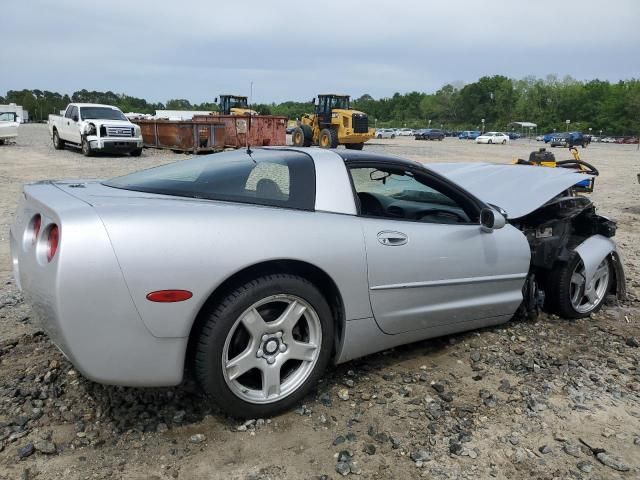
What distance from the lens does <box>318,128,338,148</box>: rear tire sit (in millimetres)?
25547

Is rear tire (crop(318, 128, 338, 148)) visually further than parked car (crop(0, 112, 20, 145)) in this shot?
Yes

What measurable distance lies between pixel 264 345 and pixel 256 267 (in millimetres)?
396

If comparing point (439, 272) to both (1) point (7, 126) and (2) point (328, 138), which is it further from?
(1) point (7, 126)

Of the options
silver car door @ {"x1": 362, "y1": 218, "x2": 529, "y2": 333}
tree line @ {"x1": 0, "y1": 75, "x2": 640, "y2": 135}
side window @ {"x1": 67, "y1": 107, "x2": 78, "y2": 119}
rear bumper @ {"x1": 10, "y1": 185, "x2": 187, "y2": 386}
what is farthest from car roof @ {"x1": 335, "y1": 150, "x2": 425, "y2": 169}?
tree line @ {"x1": 0, "y1": 75, "x2": 640, "y2": 135}

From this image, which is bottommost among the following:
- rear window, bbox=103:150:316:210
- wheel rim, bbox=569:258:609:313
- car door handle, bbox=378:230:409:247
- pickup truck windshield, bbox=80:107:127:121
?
wheel rim, bbox=569:258:609:313

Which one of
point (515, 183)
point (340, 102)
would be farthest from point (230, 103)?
point (515, 183)

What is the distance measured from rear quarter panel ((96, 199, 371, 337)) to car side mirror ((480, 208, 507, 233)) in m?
1.12

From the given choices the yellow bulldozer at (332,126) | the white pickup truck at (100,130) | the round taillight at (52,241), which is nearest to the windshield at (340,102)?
the yellow bulldozer at (332,126)

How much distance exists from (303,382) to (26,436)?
1.33 meters

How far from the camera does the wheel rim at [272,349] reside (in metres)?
2.57

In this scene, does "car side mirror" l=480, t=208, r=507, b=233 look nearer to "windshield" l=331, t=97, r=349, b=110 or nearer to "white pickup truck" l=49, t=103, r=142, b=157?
"white pickup truck" l=49, t=103, r=142, b=157

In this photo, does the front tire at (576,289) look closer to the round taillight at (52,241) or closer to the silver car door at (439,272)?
the silver car door at (439,272)

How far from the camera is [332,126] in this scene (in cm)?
2698

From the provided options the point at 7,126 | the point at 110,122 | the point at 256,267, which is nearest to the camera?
the point at 256,267
